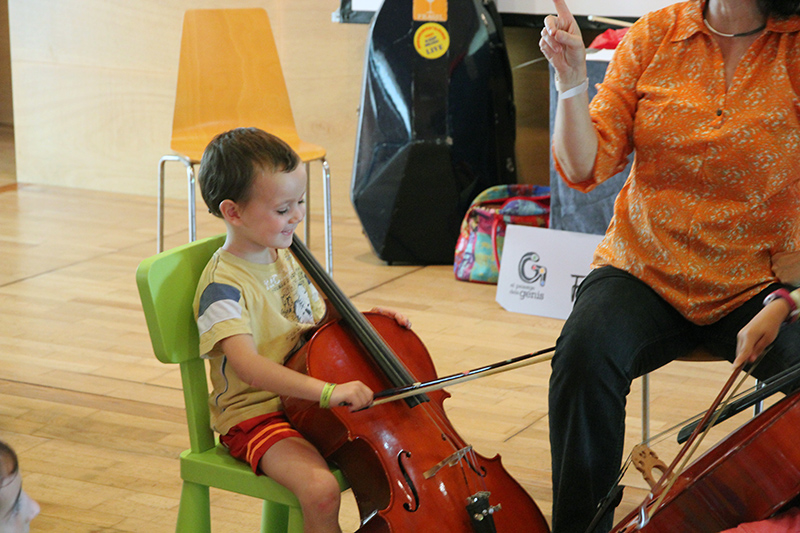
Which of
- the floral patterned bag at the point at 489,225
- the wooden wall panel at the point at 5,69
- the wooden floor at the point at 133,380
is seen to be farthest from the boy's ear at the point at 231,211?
the wooden wall panel at the point at 5,69

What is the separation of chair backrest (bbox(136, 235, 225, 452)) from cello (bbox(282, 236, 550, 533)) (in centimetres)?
12

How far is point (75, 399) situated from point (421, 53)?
1.66 metres

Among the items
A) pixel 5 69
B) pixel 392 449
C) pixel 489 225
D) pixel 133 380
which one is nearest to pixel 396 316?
pixel 392 449

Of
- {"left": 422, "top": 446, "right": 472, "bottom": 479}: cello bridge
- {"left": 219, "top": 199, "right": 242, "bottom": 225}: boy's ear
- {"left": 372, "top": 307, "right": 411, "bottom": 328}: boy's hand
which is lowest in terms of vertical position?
{"left": 422, "top": 446, "right": 472, "bottom": 479}: cello bridge

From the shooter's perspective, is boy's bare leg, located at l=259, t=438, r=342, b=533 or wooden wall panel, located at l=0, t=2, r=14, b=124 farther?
wooden wall panel, located at l=0, t=2, r=14, b=124

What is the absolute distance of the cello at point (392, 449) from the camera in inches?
50.4

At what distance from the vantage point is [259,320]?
139cm

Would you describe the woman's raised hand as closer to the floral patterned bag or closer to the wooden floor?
the wooden floor

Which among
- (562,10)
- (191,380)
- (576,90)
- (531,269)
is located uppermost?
(562,10)

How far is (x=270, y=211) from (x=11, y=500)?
579 millimetres

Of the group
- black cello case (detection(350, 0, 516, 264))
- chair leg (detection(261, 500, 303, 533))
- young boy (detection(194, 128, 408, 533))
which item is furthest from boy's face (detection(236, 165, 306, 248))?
black cello case (detection(350, 0, 516, 264))

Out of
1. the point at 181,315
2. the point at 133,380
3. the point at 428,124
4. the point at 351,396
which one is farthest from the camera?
the point at 428,124

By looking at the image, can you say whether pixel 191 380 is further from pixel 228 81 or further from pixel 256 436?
pixel 228 81

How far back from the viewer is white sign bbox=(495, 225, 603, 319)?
9.67 ft
